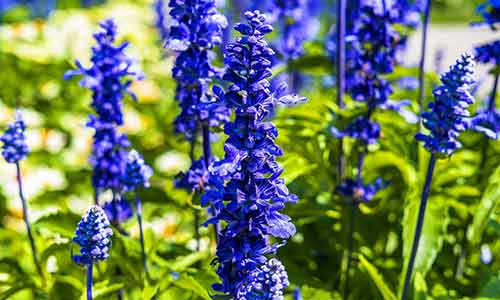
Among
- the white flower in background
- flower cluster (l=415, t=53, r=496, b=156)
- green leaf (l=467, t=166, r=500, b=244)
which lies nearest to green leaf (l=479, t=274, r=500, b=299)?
green leaf (l=467, t=166, r=500, b=244)

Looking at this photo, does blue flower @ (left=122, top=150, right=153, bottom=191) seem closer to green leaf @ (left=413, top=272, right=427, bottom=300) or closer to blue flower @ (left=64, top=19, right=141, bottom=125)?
blue flower @ (left=64, top=19, right=141, bottom=125)

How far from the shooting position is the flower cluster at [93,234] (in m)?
2.06

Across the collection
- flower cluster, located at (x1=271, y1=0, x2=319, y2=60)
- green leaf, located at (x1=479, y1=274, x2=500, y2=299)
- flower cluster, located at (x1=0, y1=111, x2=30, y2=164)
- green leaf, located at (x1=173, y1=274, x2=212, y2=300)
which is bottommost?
green leaf, located at (x1=479, y1=274, x2=500, y2=299)

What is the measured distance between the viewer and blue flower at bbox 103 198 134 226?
3160mm

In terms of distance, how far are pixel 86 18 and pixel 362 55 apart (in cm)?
593

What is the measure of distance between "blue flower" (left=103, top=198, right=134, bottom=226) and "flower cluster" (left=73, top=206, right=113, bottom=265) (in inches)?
40.0

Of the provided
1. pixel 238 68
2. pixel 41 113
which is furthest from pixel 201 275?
pixel 41 113

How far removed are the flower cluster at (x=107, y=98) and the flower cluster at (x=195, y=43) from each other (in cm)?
43

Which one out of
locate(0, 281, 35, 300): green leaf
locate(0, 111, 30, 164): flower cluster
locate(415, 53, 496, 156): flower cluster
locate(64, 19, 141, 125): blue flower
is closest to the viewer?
locate(415, 53, 496, 156): flower cluster

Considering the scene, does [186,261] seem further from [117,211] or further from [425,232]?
[425,232]

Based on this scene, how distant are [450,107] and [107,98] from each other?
1.64 metres

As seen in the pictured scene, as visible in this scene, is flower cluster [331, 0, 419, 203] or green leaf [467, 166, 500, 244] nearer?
green leaf [467, 166, 500, 244]

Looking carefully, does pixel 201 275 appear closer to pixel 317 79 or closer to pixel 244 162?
pixel 244 162

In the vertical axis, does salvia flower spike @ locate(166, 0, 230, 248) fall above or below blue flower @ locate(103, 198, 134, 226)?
above
